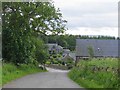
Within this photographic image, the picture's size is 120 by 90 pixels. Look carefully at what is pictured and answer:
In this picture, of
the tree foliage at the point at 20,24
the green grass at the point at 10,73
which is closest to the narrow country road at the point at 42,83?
the green grass at the point at 10,73

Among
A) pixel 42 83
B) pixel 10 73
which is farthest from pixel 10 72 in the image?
pixel 42 83

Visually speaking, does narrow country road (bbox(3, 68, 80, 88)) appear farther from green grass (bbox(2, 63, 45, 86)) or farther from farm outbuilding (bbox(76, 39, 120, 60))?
farm outbuilding (bbox(76, 39, 120, 60))

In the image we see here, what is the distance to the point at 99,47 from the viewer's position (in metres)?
85.8

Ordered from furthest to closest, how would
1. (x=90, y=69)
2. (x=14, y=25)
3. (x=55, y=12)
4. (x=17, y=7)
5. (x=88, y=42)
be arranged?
1. (x=88, y=42)
2. (x=55, y=12)
3. (x=14, y=25)
4. (x=17, y=7)
5. (x=90, y=69)

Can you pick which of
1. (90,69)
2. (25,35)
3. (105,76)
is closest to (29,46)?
(25,35)

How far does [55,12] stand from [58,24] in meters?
3.98

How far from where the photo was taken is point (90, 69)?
2505 cm

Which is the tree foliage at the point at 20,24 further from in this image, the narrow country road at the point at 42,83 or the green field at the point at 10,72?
the narrow country road at the point at 42,83

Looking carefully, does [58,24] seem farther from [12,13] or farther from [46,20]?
[12,13]

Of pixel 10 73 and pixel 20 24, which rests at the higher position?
pixel 20 24

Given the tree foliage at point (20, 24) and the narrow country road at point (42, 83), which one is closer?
the narrow country road at point (42, 83)

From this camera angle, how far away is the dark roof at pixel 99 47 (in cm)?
8219

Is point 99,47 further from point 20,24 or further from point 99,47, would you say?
point 20,24

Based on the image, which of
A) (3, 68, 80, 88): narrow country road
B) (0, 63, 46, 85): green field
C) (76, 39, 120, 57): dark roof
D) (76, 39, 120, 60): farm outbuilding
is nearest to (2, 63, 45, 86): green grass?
(0, 63, 46, 85): green field
